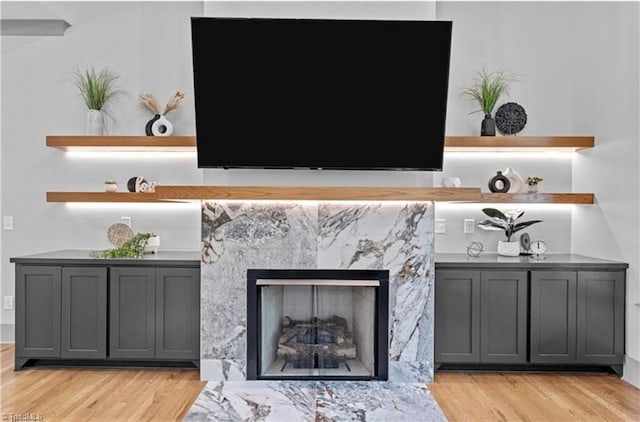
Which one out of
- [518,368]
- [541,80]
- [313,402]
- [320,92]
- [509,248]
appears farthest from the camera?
[541,80]

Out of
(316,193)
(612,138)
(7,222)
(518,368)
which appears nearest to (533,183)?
(612,138)

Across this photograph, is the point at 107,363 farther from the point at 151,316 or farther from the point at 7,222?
the point at 7,222

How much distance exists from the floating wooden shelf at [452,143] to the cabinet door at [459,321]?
1.08m

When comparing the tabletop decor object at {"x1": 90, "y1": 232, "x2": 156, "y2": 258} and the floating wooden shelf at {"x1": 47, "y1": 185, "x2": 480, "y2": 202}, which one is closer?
the floating wooden shelf at {"x1": 47, "y1": 185, "x2": 480, "y2": 202}

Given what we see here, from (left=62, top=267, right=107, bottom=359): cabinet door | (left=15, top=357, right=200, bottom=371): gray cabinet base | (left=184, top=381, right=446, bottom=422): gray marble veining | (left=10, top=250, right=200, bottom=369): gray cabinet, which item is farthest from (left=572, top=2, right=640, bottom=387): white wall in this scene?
(left=62, top=267, right=107, bottom=359): cabinet door

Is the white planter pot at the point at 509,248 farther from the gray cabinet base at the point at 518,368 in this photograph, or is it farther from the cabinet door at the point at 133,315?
the cabinet door at the point at 133,315

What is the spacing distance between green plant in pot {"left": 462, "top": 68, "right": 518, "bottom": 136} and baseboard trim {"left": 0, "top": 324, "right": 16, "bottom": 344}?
4.29 meters

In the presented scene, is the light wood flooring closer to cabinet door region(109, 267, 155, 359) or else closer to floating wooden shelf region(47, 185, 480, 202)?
cabinet door region(109, 267, 155, 359)

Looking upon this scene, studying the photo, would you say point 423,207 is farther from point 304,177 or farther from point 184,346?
point 184,346

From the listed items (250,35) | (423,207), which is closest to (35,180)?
(250,35)

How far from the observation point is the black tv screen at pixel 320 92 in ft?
11.0

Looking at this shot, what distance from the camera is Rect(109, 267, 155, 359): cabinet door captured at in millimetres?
3723

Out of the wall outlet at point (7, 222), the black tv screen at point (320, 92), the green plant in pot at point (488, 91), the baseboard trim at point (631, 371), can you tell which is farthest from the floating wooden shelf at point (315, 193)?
the wall outlet at point (7, 222)

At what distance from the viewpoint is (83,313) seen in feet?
12.2
